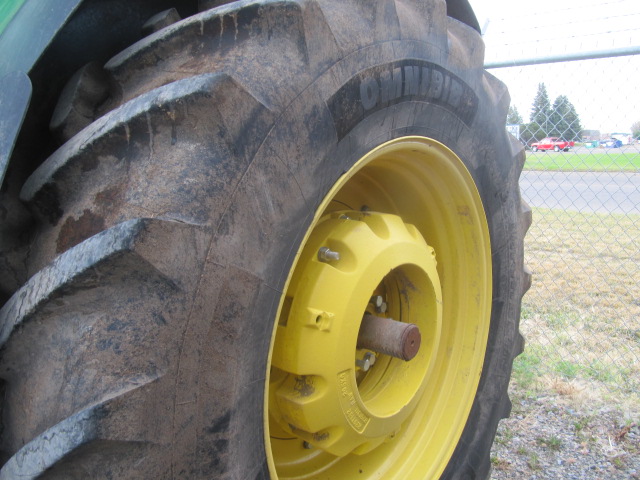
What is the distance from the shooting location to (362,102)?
1.01 m

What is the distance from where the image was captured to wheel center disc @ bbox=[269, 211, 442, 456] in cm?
105

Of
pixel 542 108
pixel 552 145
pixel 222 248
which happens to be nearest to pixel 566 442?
pixel 222 248

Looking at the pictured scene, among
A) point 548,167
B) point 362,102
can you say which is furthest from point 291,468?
point 548,167

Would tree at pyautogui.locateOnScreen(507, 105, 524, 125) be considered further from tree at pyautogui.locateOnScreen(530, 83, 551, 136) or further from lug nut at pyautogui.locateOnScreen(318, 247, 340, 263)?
lug nut at pyautogui.locateOnScreen(318, 247, 340, 263)

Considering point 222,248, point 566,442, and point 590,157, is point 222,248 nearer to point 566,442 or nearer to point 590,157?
point 566,442

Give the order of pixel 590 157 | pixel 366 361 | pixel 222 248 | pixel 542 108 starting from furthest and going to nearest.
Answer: pixel 590 157, pixel 542 108, pixel 366 361, pixel 222 248

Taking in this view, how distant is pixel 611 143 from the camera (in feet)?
13.9

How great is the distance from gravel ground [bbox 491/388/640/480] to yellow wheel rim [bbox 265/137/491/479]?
2.43 feet

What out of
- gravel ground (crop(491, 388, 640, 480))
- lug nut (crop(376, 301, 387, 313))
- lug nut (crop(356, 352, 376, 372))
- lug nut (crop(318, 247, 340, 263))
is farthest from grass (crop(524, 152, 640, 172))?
lug nut (crop(318, 247, 340, 263))

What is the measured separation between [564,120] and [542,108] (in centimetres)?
18

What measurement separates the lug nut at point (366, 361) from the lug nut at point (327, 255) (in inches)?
12.1

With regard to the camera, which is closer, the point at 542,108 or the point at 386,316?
the point at 386,316

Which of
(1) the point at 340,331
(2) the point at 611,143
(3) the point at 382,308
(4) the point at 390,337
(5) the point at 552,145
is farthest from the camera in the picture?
(5) the point at 552,145

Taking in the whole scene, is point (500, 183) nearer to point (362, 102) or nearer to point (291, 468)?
point (362, 102)
